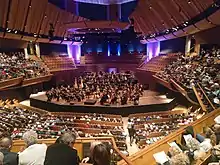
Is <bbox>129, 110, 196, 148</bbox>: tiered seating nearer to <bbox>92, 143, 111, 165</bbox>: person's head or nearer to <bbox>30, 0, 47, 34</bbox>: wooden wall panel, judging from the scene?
<bbox>92, 143, 111, 165</bbox>: person's head

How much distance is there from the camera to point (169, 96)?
64.4 feet

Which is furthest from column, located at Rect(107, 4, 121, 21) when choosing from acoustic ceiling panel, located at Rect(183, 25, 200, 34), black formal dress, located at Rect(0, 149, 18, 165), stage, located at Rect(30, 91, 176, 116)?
black formal dress, located at Rect(0, 149, 18, 165)

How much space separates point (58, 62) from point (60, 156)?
25106mm

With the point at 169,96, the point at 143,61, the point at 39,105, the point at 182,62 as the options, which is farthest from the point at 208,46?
the point at 39,105

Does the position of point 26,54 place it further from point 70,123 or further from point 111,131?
point 111,131

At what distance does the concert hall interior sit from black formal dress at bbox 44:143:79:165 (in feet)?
0.04

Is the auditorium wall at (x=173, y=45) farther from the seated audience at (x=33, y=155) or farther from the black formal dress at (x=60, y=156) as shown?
the black formal dress at (x=60, y=156)

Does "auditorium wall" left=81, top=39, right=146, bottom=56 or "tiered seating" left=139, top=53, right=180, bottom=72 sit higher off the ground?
"auditorium wall" left=81, top=39, right=146, bottom=56

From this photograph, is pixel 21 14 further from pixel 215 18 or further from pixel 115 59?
pixel 115 59

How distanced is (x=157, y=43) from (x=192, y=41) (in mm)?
7784

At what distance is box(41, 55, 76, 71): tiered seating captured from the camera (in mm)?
25984

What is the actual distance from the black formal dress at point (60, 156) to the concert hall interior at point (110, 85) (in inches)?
0.5

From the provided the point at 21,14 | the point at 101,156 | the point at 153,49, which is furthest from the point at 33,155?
the point at 153,49

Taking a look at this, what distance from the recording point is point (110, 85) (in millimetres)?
19094
